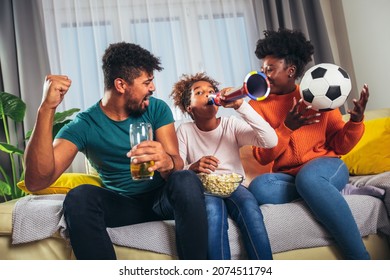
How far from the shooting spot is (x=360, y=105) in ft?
4.48

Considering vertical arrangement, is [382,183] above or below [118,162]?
below

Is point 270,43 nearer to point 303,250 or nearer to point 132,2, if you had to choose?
point 303,250

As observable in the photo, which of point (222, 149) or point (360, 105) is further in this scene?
point (222, 149)

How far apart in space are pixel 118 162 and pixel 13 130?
158 cm

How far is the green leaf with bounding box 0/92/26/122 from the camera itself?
241cm

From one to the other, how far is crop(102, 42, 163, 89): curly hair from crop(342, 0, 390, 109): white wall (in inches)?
69.6

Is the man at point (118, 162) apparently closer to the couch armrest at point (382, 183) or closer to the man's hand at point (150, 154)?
the man's hand at point (150, 154)

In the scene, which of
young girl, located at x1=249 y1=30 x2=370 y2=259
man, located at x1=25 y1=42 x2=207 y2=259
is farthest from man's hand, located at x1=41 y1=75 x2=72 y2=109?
young girl, located at x1=249 y1=30 x2=370 y2=259

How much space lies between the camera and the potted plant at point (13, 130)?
7.68 ft

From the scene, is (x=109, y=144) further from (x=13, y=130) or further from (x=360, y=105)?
(x=13, y=130)

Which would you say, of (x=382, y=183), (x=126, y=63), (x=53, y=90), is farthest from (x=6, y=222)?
(x=382, y=183)

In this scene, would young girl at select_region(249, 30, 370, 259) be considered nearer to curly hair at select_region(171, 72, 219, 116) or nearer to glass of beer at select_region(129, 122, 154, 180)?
curly hair at select_region(171, 72, 219, 116)

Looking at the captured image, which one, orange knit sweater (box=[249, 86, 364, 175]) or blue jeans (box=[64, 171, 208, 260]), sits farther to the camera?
orange knit sweater (box=[249, 86, 364, 175])
